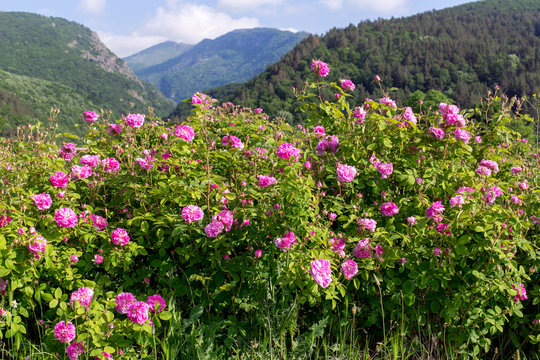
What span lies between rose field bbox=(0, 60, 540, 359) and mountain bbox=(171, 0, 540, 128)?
52.0 m

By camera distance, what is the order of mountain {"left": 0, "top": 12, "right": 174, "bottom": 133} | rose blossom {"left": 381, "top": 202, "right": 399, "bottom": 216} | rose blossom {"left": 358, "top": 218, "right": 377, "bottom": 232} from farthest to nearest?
mountain {"left": 0, "top": 12, "right": 174, "bottom": 133} → rose blossom {"left": 381, "top": 202, "right": 399, "bottom": 216} → rose blossom {"left": 358, "top": 218, "right": 377, "bottom": 232}

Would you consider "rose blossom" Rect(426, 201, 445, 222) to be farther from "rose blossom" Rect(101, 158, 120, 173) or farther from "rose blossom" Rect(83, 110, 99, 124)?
"rose blossom" Rect(83, 110, 99, 124)

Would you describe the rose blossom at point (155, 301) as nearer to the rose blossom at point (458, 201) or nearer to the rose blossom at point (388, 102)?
the rose blossom at point (458, 201)

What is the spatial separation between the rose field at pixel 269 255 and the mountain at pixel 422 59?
51963mm

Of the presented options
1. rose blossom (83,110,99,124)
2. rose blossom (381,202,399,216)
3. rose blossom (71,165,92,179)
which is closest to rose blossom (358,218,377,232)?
rose blossom (381,202,399,216)

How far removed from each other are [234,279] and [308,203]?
0.66 metres

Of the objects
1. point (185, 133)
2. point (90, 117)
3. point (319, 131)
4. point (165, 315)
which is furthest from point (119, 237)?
point (319, 131)

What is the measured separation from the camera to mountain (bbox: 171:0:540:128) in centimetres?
6856

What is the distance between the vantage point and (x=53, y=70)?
561ft

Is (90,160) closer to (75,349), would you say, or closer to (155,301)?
(155,301)

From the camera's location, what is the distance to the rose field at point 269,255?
212cm

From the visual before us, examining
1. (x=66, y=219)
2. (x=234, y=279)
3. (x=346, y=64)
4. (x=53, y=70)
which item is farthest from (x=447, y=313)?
(x=53, y=70)

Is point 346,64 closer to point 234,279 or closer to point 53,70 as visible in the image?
point 234,279

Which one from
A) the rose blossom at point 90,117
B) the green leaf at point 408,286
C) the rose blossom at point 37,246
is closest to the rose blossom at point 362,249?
the green leaf at point 408,286
